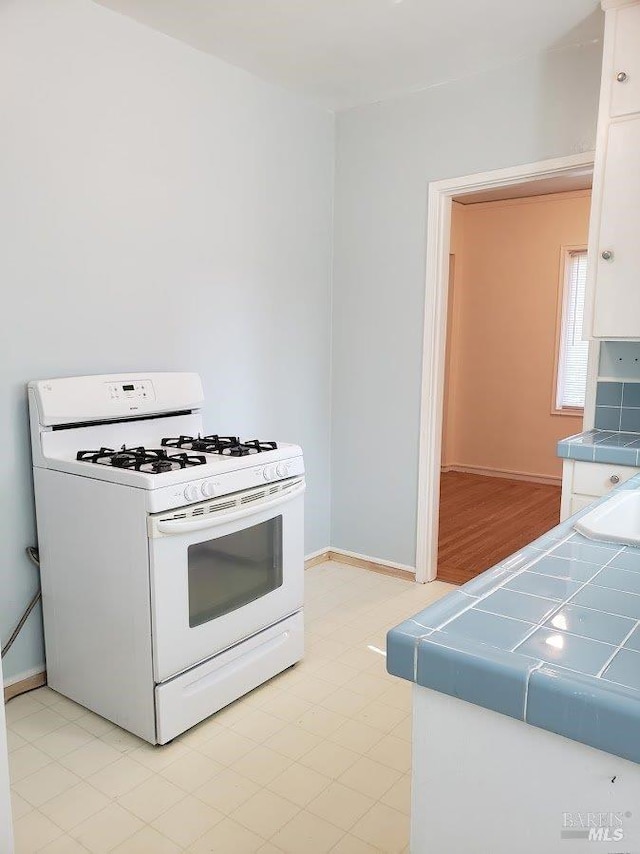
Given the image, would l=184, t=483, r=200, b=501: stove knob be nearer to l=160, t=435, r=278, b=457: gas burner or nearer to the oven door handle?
the oven door handle

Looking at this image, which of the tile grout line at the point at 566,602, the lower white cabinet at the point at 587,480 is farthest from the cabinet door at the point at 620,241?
the tile grout line at the point at 566,602

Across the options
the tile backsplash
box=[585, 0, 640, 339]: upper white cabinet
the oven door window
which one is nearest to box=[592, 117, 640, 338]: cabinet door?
box=[585, 0, 640, 339]: upper white cabinet

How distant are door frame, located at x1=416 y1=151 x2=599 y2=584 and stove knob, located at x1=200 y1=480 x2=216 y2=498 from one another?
159 centimetres

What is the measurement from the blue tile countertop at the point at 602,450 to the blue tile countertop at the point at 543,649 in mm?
1366

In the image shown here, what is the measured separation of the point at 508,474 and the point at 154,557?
15.6 feet

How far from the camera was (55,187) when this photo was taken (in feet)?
7.66

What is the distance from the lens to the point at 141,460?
7.06 feet

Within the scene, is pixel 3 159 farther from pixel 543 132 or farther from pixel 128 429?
pixel 543 132

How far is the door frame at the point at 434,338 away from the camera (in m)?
3.13

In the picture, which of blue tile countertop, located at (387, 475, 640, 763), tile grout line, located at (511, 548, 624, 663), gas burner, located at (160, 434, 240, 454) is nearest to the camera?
blue tile countertop, located at (387, 475, 640, 763)

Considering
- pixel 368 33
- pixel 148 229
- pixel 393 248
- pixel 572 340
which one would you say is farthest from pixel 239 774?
pixel 572 340

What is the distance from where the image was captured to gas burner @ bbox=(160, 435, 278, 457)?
7.96 ft

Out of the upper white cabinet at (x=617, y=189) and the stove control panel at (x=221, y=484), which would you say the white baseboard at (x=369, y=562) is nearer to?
the stove control panel at (x=221, y=484)

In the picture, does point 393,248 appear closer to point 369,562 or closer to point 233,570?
point 369,562
